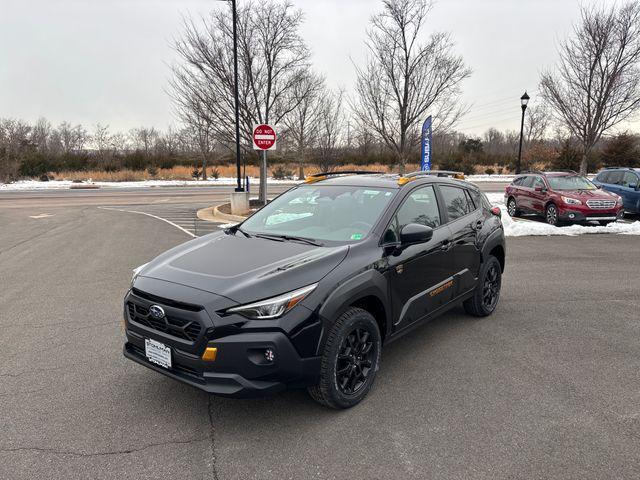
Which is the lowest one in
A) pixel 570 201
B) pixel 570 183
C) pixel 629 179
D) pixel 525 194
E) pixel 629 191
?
pixel 570 201

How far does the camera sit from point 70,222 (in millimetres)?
14414

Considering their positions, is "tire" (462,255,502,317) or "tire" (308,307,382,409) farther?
"tire" (462,255,502,317)

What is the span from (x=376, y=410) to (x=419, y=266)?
1316 millimetres

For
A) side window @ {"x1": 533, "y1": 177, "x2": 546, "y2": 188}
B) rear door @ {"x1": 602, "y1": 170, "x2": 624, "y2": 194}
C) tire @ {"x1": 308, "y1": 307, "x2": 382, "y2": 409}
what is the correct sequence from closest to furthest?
tire @ {"x1": 308, "y1": 307, "x2": 382, "y2": 409}
side window @ {"x1": 533, "y1": 177, "x2": 546, "y2": 188}
rear door @ {"x1": 602, "y1": 170, "x2": 624, "y2": 194}

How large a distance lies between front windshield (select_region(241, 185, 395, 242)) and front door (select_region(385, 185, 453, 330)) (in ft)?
0.77

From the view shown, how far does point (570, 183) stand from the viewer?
1342cm

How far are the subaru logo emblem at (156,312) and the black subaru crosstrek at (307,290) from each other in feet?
0.03

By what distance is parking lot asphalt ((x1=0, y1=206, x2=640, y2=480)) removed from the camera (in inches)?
107

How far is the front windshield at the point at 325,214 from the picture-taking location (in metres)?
3.81

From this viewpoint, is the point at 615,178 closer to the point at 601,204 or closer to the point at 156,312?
the point at 601,204

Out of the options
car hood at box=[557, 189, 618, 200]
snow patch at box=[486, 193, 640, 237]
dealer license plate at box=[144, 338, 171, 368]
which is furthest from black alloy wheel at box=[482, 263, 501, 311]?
car hood at box=[557, 189, 618, 200]

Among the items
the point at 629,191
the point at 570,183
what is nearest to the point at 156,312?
the point at 570,183

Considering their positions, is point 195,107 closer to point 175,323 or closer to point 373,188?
point 373,188

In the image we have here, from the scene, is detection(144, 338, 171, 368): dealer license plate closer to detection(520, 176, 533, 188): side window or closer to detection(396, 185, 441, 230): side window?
detection(396, 185, 441, 230): side window
